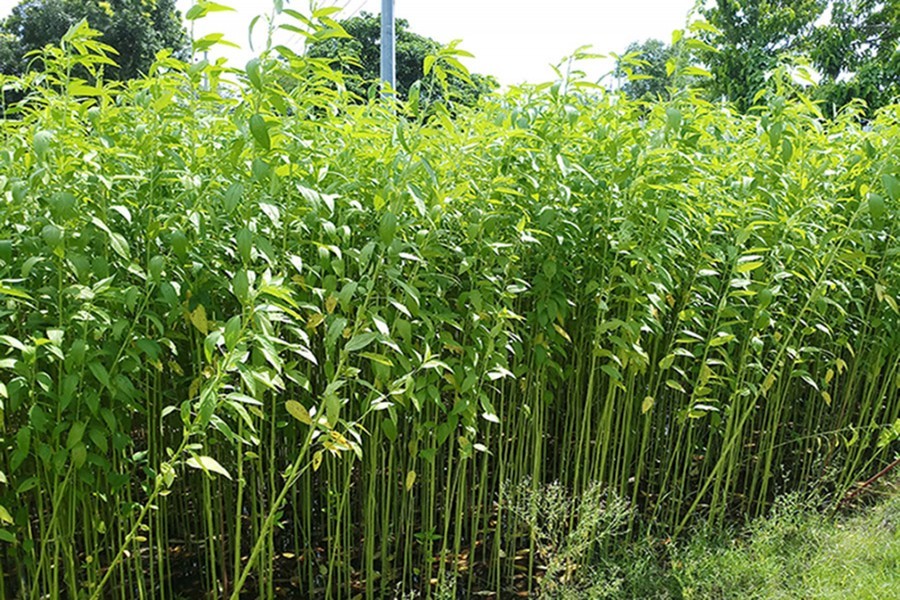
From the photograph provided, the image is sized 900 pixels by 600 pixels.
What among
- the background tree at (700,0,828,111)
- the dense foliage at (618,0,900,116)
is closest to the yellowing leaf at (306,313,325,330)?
the dense foliage at (618,0,900,116)

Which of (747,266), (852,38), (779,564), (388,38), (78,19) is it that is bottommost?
(779,564)

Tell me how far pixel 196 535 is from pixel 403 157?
144cm

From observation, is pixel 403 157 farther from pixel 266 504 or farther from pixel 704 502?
pixel 704 502

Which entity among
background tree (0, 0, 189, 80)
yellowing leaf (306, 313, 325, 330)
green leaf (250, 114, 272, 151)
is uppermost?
background tree (0, 0, 189, 80)

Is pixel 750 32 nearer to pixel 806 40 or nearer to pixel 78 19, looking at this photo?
pixel 806 40

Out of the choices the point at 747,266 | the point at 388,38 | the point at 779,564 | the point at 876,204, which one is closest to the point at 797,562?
the point at 779,564

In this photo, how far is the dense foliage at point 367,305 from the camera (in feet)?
5.28

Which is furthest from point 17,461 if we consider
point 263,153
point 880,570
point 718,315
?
point 880,570

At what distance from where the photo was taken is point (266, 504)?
91.9 inches

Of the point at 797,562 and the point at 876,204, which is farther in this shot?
the point at 797,562

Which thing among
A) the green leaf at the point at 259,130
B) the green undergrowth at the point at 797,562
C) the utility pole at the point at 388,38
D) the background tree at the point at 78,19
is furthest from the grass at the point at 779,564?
the background tree at the point at 78,19

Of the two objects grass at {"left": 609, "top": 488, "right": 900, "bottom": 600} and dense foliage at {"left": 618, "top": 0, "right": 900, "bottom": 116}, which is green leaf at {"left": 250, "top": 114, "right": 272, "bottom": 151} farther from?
dense foliage at {"left": 618, "top": 0, "right": 900, "bottom": 116}

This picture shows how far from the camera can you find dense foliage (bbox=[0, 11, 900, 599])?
161cm

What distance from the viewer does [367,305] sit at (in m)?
1.84
